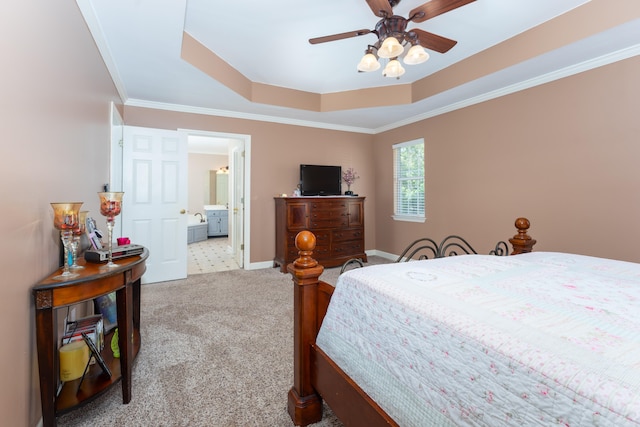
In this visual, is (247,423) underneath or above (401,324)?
underneath

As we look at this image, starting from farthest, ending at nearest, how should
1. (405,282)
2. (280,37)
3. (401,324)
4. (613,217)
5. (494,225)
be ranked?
(494,225) < (280,37) < (613,217) < (405,282) < (401,324)

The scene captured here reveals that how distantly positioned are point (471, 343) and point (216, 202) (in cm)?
989

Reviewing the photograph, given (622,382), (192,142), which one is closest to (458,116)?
(622,382)

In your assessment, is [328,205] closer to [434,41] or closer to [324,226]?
[324,226]

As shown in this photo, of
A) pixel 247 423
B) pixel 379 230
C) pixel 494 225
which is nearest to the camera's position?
pixel 247 423

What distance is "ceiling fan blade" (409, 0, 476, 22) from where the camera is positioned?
190cm

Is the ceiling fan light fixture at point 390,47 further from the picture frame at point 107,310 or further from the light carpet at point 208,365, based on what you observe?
the picture frame at point 107,310

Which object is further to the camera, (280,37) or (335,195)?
(335,195)

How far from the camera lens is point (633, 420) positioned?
1.57 feet

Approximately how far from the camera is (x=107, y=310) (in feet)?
7.07

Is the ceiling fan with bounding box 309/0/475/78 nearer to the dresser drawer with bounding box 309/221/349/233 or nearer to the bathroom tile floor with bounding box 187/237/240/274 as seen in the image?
the dresser drawer with bounding box 309/221/349/233

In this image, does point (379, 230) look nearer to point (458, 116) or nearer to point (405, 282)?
point (458, 116)

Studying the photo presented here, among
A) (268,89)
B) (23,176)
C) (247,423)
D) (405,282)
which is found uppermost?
(268,89)

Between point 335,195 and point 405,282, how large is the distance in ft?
13.1
